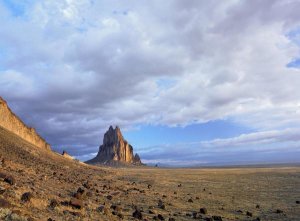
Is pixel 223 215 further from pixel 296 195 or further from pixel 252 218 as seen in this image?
pixel 296 195

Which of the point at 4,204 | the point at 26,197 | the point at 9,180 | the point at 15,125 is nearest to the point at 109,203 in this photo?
the point at 9,180

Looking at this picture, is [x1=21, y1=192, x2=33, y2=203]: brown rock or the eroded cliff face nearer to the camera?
[x1=21, y1=192, x2=33, y2=203]: brown rock

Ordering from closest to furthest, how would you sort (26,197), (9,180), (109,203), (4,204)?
(4,204) → (26,197) → (9,180) → (109,203)

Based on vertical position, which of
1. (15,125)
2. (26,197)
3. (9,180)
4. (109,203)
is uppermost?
(15,125)

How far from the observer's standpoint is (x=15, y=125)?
7419 centimetres

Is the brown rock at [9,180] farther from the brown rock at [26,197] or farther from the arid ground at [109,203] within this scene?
the brown rock at [26,197]

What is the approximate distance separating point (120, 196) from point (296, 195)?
21.0m

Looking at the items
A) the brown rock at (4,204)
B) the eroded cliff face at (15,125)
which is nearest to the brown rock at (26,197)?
the brown rock at (4,204)

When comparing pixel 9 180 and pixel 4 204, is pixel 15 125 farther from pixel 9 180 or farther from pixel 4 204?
pixel 4 204

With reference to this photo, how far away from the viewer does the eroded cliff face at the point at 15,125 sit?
2667 inches

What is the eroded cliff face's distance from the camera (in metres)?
67.8

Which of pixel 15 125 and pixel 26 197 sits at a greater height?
pixel 15 125

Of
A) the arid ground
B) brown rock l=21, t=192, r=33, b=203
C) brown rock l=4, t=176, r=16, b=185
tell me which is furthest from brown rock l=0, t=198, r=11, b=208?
brown rock l=4, t=176, r=16, b=185

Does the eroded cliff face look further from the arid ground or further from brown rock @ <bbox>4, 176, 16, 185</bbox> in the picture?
brown rock @ <bbox>4, 176, 16, 185</bbox>
